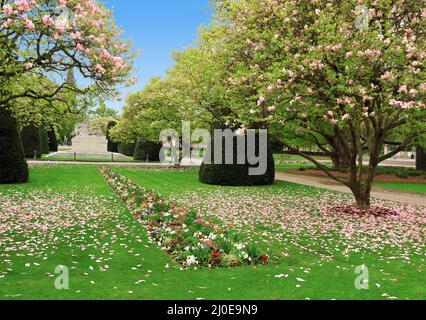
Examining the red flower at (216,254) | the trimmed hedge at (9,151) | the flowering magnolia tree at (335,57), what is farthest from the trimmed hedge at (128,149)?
the red flower at (216,254)

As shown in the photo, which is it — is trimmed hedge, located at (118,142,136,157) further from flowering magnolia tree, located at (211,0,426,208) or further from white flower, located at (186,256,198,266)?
white flower, located at (186,256,198,266)

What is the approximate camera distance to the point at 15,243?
1065 centimetres

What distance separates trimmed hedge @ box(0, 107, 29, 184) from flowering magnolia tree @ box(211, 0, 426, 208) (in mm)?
14954

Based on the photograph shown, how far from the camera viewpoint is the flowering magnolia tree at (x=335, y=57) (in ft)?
39.6

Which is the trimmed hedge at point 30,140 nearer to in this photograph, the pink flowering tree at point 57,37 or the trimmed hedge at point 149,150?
the trimmed hedge at point 149,150

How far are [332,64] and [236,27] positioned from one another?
402 centimetres

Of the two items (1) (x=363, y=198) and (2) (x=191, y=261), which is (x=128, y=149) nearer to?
(1) (x=363, y=198)

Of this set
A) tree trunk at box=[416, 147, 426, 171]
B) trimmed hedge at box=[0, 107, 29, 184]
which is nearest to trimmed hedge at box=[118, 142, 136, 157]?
trimmed hedge at box=[0, 107, 29, 184]

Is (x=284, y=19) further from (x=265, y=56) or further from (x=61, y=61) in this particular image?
(x=61, y=61)

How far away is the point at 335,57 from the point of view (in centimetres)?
1276

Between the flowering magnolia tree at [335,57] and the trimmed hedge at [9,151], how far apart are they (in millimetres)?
14954

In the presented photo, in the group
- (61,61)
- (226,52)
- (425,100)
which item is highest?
(226,52)

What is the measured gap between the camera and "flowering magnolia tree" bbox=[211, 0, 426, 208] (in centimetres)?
1207
